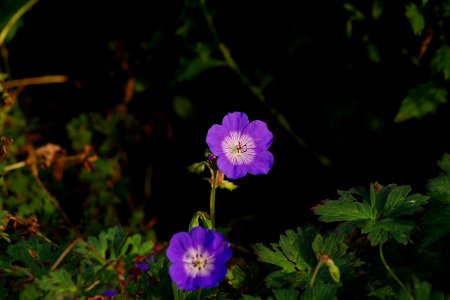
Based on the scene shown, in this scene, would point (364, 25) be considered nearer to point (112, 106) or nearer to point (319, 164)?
point (319, 164)

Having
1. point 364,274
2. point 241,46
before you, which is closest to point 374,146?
point 241,46

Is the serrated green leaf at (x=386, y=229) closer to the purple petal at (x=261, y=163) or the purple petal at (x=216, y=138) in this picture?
the purple petal at (x=261, y=163)

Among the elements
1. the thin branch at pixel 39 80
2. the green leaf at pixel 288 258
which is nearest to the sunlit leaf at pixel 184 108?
the thin branch at pixel 39 80

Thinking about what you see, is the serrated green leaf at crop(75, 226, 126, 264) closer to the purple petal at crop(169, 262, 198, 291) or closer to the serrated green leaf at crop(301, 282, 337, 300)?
the purple petal at crop(169, 262, 198, 291)

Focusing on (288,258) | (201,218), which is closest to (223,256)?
(201,218)

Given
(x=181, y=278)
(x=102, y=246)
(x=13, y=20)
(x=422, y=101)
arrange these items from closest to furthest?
(x=181, y=278)
(x=102, y=246)
(x=422, y=101)
(x=13, y=20)

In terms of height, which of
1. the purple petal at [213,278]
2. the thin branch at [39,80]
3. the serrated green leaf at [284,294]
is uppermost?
the thin branch at [39,80]

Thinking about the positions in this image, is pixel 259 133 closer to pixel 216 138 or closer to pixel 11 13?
pixel 216 138
